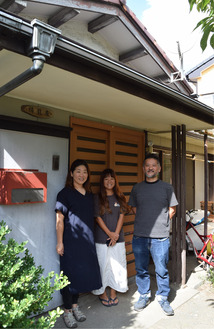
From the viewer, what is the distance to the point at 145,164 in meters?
3.37

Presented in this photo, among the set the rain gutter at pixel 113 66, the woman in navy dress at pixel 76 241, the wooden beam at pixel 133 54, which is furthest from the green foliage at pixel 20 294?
the wooden beam at pixel 133 54

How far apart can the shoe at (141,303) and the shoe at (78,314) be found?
0.66 m

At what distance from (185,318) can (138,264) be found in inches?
30.9

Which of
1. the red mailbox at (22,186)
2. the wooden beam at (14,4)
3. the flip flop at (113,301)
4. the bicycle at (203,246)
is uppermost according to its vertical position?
the wooden beam at (14,4)

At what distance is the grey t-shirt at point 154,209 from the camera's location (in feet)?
10.6

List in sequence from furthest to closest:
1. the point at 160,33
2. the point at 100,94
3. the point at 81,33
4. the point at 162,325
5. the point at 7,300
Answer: the point at 160,33 < the point at 81,33 < the point at 162,325 < the point at 100,94 < the point at 7,300

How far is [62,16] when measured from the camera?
4.43 m

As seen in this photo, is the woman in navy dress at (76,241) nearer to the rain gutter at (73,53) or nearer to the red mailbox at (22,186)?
the red mailbox at (22,186)

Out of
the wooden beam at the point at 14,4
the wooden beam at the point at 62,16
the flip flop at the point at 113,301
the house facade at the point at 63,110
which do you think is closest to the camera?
the house facade at the point at 63,110

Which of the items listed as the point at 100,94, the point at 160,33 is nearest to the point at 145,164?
the point at 100,94

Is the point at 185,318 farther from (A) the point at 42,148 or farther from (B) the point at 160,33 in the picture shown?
(B) the point at 160,33

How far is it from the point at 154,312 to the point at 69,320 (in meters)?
1.03

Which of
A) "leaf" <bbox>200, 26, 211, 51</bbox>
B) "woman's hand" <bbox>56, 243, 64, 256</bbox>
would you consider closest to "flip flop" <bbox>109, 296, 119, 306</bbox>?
"woman's hand" <bbox>56, 243, 64, 256</bbox>

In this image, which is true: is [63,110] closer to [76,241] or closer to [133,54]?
[76,241]
